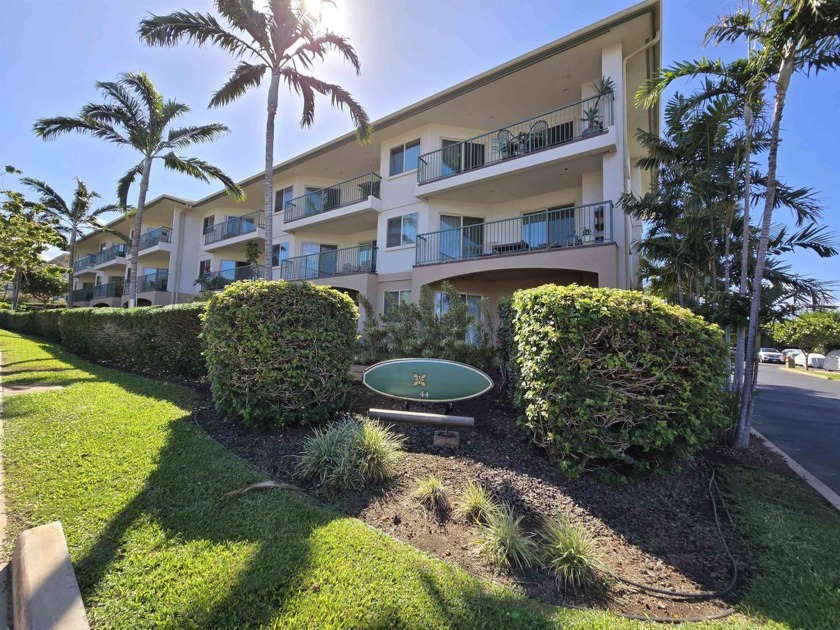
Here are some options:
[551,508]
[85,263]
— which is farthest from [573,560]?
[85,263]

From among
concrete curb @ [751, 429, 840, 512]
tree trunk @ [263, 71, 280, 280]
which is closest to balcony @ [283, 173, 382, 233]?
tree trunk @ [263, 71, 280, 280]

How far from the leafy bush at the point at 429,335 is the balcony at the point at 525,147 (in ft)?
16.5

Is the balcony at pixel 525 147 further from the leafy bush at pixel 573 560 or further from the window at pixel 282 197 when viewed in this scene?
the leafy bush at pixel 573 560

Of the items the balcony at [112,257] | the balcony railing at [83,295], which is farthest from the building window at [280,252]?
the balcony railing at [83,295]

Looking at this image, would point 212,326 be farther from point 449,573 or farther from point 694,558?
point 694,558

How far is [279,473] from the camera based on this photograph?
4.37 metres

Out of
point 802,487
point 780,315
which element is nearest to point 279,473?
point 802,487

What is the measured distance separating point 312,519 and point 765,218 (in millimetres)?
7638

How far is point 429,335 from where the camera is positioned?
8.08 metres

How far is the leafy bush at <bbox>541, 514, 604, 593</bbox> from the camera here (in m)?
2.89

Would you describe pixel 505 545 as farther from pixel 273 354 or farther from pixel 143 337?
pixel 143 337

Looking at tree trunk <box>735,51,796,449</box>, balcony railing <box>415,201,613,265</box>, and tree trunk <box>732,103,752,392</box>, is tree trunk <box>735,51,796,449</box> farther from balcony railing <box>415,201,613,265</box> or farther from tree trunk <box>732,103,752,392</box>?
balcony railing <box>415,201,613,265</box>

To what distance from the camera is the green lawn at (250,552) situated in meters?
2.42

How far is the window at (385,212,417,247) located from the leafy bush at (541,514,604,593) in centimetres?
1218
